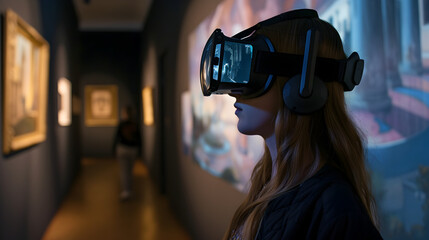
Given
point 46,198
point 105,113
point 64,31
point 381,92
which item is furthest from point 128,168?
point 105,113

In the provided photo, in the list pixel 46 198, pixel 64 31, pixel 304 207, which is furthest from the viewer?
pixel 64 31

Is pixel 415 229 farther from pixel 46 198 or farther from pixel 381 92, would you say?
pixel 46 198

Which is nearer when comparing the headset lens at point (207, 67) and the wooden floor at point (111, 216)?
the headset lens at point (207, 67)

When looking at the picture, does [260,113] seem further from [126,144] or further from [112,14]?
[112,14]

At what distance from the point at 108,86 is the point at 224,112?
10.4 metres

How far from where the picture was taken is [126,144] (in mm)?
6035

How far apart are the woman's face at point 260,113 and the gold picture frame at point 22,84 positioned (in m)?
2.26

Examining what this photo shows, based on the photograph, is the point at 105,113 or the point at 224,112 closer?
the point at 224,112

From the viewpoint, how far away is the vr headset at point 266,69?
0.87 metres

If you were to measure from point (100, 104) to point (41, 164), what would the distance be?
831 centimetres

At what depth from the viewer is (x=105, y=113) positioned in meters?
12.2

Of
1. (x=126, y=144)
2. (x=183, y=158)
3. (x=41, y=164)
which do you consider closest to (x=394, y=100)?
(x=183, y=158)

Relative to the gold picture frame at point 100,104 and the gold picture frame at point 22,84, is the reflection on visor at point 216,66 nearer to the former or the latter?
the gold picture frame at point 22,84

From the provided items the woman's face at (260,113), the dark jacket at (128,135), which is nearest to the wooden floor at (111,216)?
the dark jacket at (128,135)
